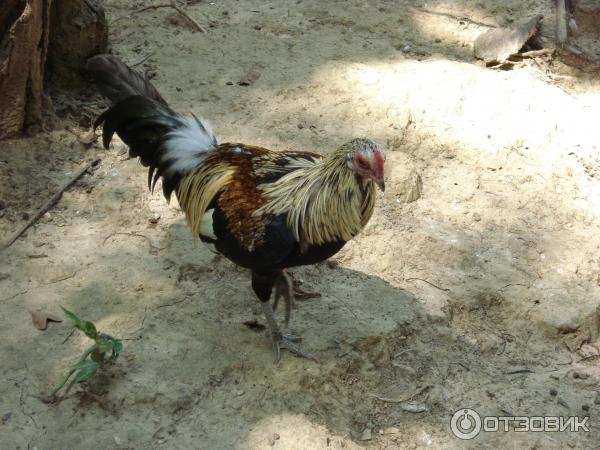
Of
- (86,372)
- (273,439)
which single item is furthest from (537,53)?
(86,372)

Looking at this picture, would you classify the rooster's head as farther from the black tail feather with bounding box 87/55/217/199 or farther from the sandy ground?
the sandy ground

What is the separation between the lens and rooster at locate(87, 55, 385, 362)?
411 centimetres

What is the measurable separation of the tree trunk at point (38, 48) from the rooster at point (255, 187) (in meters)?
1.16

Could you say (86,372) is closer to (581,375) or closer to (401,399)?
(401,399)

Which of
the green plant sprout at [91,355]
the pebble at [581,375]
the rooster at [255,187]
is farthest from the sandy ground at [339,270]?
the rooster at [255,187]

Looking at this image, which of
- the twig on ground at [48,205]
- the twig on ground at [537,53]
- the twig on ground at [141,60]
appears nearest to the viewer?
the twig on ground at [48,205]

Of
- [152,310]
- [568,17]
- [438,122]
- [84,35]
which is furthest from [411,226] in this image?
[568,17]

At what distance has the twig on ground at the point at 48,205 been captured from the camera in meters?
5.28

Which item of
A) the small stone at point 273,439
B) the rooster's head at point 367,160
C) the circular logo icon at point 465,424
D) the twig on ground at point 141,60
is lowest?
the circular logo icon at point 465,424

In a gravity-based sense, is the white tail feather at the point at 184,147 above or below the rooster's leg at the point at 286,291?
above

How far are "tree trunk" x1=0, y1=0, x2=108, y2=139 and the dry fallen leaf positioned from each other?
1.95 meters

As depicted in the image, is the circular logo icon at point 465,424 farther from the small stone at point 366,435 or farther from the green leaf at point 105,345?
the green leaf at point 105,345

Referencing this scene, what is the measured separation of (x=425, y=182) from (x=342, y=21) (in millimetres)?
2791

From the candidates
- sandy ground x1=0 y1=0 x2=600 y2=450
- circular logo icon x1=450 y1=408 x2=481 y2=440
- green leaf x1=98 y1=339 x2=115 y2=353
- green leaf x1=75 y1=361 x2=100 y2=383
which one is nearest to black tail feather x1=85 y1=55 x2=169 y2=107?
sandy ground x1=0 y1=0 x2=600 y2=450
